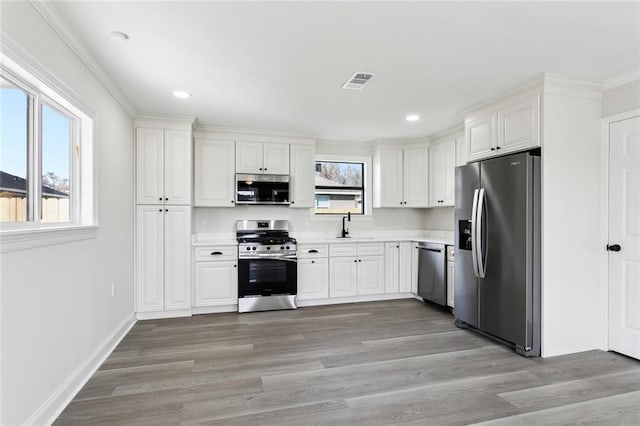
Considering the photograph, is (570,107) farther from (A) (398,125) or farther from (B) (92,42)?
(B) (92,42)

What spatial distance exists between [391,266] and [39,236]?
406 cm

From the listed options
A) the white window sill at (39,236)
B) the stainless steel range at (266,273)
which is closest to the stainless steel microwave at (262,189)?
the stainless steel range at (266,273)

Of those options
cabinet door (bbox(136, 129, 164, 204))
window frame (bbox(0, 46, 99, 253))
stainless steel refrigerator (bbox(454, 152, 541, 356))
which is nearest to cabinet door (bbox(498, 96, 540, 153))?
stainless steel refrigerator (bbox(454, 152, 541, 356))

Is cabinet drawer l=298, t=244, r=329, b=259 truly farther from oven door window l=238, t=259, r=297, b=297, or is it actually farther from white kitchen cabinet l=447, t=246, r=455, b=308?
white kitchen cabinet l=447, t=246, r=455, b=308

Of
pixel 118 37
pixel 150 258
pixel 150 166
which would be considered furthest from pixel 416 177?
pixel 118 37

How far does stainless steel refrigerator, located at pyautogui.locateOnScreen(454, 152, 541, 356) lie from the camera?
2.85 meters

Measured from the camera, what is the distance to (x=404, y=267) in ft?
16.1

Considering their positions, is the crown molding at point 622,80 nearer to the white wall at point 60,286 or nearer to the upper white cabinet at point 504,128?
the upper white cabinet at point 504,128

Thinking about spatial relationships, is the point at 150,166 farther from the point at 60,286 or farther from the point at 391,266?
the point at 391,266

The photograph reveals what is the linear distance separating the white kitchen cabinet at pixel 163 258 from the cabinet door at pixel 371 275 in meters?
2.30

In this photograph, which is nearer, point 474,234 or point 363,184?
point 474,234

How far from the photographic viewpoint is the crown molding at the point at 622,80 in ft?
8.93

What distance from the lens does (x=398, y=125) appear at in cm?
434

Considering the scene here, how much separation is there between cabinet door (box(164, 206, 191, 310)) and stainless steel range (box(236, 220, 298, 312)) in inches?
24.8
